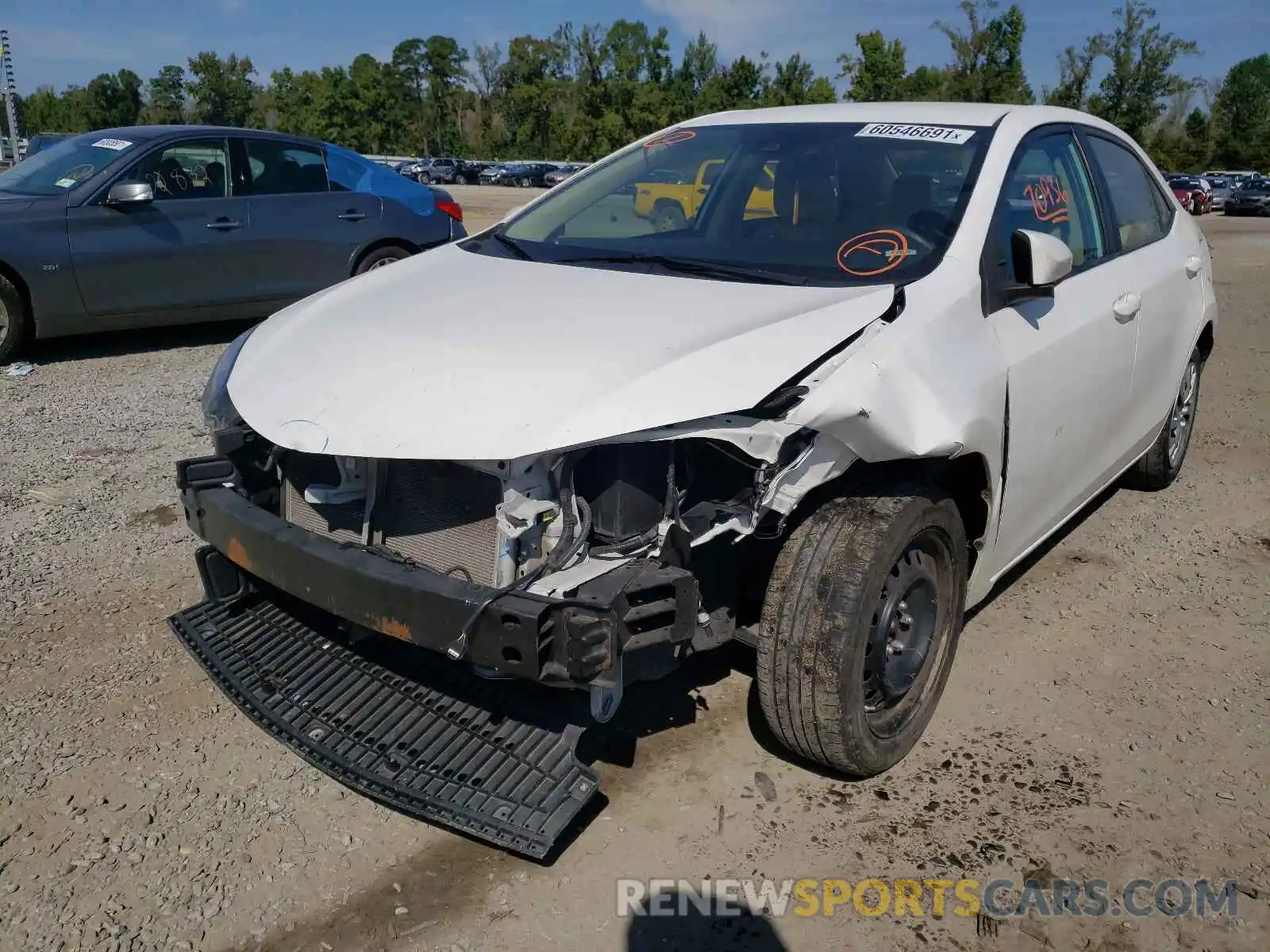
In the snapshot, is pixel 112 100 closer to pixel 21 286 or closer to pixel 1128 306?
pixel 21 286

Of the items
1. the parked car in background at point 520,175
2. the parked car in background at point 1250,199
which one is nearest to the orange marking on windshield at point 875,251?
the parked car in background at point 1250,199

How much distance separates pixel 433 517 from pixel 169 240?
574 centimetres

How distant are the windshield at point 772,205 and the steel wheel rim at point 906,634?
0.79m

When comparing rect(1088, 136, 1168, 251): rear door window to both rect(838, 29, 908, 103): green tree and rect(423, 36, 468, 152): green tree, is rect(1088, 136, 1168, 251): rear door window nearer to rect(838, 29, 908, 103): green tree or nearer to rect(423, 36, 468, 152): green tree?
rect(838, 29, 908, 103): green tree

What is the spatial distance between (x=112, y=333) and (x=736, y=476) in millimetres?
7414

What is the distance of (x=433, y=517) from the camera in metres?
Answer: 2.75

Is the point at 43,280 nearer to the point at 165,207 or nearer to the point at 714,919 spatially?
the point at 165,207

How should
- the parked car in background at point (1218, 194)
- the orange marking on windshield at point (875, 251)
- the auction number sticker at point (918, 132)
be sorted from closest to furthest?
the orange marking on windshield at point (875, 251) → the auction number sticker at point (918, 132) → the parked car in background at point (1218, 194)

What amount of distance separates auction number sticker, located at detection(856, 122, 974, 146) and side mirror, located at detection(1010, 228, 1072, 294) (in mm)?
526

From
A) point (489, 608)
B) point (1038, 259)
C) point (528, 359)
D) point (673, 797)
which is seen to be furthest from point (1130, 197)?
point (489, 608)

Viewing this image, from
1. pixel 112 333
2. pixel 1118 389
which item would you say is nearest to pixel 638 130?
pixel 112 333

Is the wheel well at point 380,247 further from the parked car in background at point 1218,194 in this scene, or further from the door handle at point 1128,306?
the parked car in background at point 1218,194

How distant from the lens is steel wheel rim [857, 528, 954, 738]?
279 cm

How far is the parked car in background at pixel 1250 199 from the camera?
36406mm
